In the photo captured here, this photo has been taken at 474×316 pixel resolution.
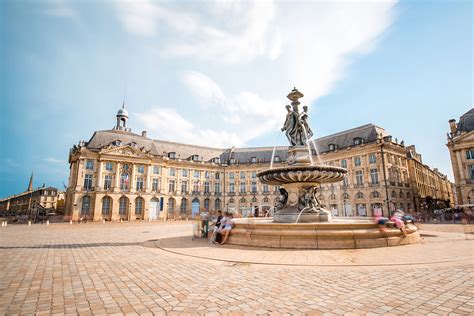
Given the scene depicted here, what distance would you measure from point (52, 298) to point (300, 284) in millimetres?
4596

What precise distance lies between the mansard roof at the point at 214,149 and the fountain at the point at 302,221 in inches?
1295

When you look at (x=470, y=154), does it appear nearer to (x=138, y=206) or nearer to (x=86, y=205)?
(x=138, y=206)

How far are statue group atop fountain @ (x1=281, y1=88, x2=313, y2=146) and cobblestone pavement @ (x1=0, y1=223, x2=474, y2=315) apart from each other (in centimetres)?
842

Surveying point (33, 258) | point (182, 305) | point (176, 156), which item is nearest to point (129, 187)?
point (176, 156)

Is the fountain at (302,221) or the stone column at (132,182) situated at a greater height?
the stone column at (132,182)

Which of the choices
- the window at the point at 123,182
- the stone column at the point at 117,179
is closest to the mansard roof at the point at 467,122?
the window at the point at 123,182

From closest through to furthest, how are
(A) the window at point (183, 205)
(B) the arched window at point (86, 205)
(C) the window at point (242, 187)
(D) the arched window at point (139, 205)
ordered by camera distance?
(B) the arched window at point (86, 205)
(D) the arched window at point (139, 205)
(A) the window at point (183, 205)
(C) the window at point (242, 187)

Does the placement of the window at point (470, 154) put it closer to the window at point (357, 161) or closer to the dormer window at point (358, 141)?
the dormer window at point (358, 141)

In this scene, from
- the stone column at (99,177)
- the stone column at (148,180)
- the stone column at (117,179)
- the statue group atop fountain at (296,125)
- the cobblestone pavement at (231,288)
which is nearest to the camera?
the cobblestone pavement at (231,288)

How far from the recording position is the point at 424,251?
7.77 meters

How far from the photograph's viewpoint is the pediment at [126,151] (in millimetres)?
43534

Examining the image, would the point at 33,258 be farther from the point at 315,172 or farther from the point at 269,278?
the point at 315,172

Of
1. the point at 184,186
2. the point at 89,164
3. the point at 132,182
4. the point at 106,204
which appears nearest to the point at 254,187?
the point at 184,186

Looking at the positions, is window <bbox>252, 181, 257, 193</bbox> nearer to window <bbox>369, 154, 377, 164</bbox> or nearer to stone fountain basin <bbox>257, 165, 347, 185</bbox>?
window <bbox>369, 154, 377, 164</bbox>
